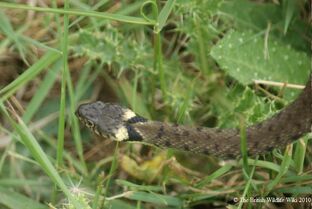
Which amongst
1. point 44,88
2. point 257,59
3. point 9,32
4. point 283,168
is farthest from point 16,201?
point 257,59

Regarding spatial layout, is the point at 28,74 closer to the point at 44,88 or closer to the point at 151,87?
the point at 44,88

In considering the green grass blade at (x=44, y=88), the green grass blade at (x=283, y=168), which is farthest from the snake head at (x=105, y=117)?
the green grass blade at (x=283, y=168)

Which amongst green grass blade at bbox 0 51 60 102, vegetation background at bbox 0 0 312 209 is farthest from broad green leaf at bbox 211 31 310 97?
green grass blade at bbox 0 51 60 102

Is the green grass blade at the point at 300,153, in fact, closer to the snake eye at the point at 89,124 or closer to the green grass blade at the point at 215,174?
the green grass blade at the point at 215,174

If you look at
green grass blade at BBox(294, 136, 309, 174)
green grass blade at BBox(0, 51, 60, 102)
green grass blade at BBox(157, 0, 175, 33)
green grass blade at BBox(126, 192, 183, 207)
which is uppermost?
green grass blade at BBox(157, 0, 175, 33)

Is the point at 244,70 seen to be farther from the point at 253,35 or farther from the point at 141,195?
the point at 141,195

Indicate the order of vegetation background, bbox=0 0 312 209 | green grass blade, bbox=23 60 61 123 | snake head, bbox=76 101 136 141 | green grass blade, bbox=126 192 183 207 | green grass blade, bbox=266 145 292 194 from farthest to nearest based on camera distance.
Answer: green grass blade, bbox=23 60 61 123
snake head, bbox=76 101 136 141
vegetation background, bbox=0 0 312 209
green grass blade, bbox=126 192 183 207
green grass blade, bbox=266 145 292 194

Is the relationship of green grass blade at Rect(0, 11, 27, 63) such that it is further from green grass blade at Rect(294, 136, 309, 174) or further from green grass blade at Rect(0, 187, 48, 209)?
green grass blade at Rect(294, 136, 309, 174)

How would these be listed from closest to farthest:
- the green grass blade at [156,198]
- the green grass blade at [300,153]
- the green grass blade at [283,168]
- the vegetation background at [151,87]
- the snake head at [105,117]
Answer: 1. the green grass blade at [283,168]
2. the green grass blade at [300,153]
3. the green grass blade at [156,198]
4. the vegetation background at [151,87]
5. the snake head at [105,117]
